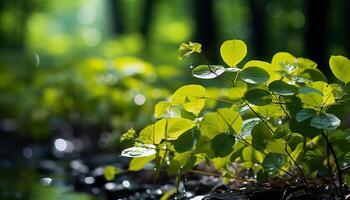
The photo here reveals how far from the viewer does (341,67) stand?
5.02ft

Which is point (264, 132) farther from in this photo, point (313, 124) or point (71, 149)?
point (71, 149)

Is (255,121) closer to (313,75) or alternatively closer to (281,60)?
(281,60)

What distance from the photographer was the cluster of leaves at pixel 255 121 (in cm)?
148

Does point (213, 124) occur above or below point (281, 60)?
below

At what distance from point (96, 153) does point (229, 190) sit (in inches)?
125

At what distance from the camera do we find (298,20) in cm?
1862

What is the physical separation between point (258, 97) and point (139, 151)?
15.7 inches

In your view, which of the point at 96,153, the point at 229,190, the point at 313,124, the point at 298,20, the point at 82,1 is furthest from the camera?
the point at 82,1

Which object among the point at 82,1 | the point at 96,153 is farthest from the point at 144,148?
the point at 82,1

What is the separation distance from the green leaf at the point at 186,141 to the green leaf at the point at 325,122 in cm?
37

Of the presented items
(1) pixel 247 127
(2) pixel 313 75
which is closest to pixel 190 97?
(1) pixel 247 127

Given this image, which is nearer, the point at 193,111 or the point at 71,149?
the point at 193,111

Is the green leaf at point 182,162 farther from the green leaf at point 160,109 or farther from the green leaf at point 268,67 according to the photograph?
the green leaf at point 268,67

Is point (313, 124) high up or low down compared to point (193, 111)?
down
